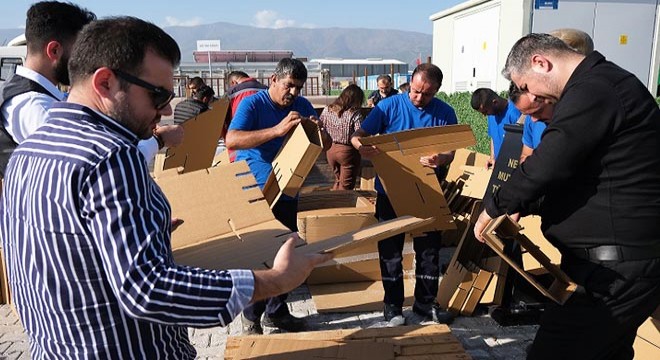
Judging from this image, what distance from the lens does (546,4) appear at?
28.8 ft

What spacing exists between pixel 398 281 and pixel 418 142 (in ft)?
3.50

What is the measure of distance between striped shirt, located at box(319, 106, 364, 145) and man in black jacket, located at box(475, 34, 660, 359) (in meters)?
4.33

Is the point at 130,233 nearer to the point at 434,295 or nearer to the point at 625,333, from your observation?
the point at 625,333

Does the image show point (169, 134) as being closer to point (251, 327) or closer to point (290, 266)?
point (290, 266)

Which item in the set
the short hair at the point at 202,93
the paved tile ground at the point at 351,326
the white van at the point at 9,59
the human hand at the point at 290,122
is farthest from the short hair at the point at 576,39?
the white van at the point at 9,59

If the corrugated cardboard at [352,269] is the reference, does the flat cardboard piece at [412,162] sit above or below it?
above

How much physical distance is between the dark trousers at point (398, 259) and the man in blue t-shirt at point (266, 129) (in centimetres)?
65

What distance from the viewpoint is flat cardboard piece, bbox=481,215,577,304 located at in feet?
6.10

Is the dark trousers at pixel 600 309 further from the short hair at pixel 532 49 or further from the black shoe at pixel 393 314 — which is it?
the black shoe at pixel 393 314

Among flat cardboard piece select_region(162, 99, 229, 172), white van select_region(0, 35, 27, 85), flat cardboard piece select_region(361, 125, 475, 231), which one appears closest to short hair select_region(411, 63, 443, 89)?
flat cardboard piece select_region(361, 125, 475, 231)

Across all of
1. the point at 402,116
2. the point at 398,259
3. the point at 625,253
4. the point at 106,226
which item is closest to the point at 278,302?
the point at 398,259

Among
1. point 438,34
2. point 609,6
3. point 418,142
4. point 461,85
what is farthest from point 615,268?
point 438,34

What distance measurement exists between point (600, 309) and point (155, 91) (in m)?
1.71

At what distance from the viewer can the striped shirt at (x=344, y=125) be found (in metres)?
6.34
